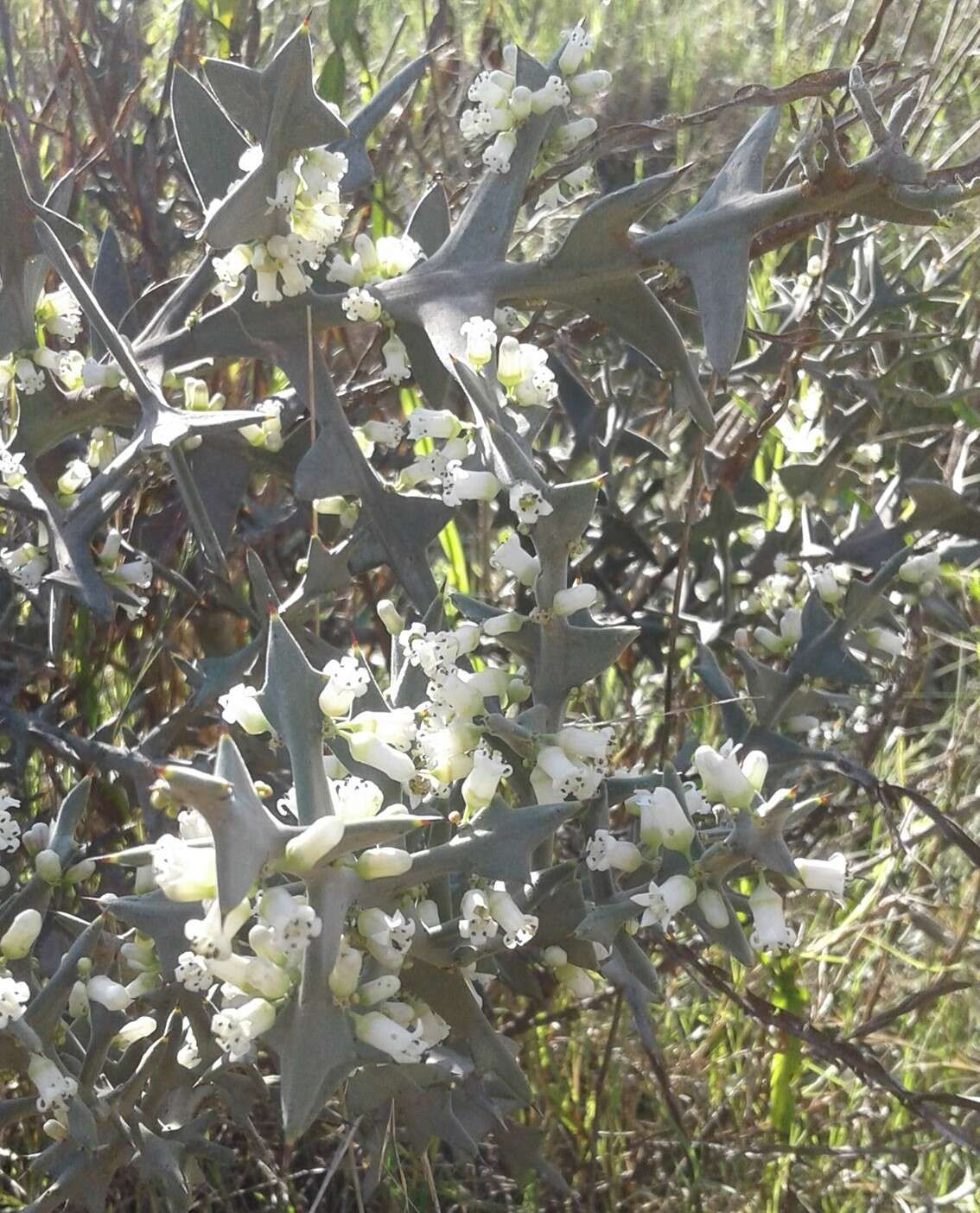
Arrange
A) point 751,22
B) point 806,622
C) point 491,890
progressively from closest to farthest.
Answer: point 491,890 → point 806,622 → point 751,22

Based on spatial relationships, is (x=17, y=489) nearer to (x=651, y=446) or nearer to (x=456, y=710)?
(x=456, y=710)

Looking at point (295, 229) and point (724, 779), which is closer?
point (724, 779)

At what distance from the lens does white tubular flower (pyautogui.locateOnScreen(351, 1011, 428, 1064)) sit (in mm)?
821

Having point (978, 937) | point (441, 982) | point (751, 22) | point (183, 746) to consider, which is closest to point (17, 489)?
point (183, 746)

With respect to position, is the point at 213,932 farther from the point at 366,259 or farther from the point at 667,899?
the point at 366,259

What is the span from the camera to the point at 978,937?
180 centimetres

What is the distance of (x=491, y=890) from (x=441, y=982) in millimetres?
93

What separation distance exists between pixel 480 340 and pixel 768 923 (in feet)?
1.60

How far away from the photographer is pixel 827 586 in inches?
56.3

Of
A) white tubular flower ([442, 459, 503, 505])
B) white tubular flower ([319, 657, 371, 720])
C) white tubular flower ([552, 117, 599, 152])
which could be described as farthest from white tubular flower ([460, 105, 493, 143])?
white tubular flower ([319, 657, 371, 720])

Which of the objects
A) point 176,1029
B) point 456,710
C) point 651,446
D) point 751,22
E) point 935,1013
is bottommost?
point 935,1013

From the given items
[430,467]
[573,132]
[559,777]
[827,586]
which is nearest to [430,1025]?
[559,777]

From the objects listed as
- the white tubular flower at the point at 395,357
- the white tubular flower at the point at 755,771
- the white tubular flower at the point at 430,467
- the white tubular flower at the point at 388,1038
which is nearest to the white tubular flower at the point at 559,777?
the white tubular flower at the point at 755,771

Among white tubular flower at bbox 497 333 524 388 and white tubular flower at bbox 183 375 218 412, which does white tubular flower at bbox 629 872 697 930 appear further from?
white tubular flower at bbox 183 375 218 412
